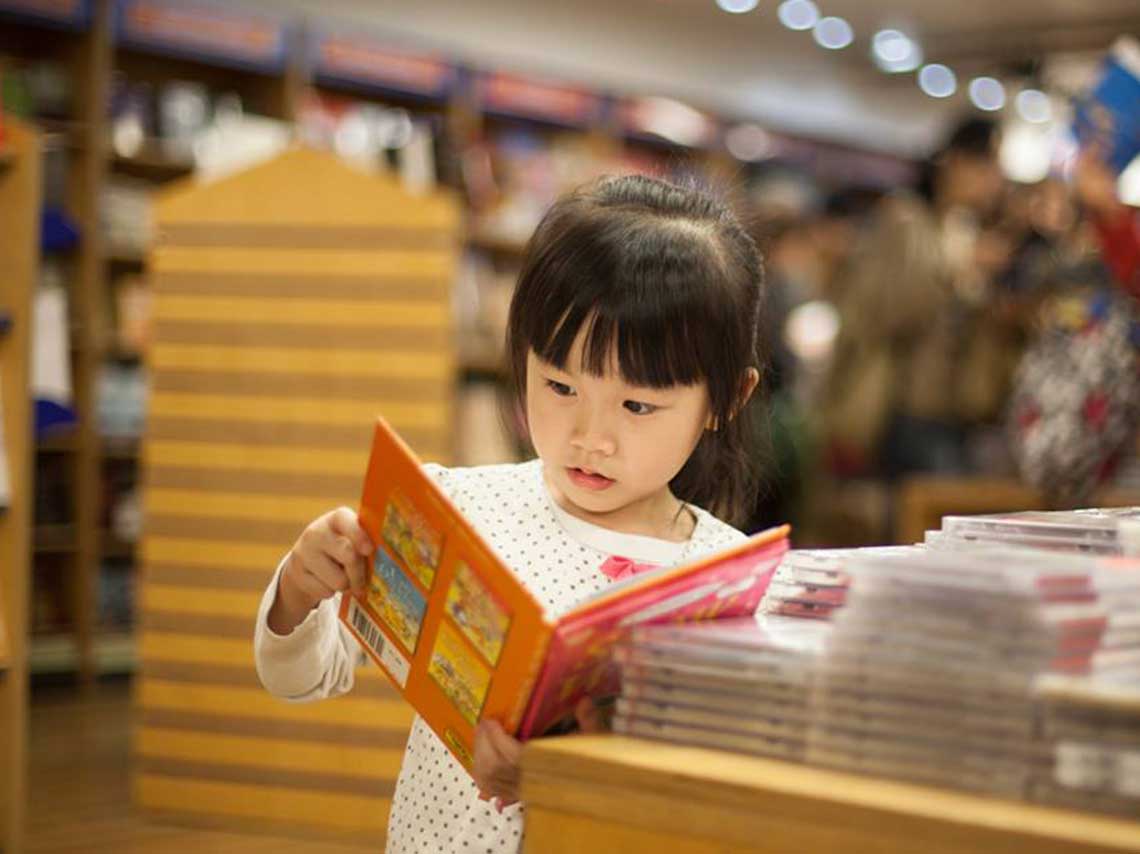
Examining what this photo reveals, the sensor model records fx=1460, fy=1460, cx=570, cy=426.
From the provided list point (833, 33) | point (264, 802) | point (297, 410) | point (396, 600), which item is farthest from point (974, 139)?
point (396, 600)

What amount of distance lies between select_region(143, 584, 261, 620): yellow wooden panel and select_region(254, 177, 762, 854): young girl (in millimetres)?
1943

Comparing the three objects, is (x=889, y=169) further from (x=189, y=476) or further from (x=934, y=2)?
(x=189, y=476)

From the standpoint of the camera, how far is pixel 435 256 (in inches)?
132

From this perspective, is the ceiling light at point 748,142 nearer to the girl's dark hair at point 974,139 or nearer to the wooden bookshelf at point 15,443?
the girl's dark hair at point 974,139

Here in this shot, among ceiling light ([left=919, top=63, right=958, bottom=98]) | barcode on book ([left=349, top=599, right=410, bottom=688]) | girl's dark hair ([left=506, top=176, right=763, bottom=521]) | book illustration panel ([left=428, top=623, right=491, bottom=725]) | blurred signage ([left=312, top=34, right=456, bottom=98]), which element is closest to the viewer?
book illustration panel ([left=428, top=623, right=491, bottom=725])

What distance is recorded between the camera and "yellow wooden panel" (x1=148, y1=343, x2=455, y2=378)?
3359 mm

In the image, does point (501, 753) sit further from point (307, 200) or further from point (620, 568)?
point (307, 200)

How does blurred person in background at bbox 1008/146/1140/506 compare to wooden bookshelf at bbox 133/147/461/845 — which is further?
blurred person in background at bbox 1008/146/1140/506

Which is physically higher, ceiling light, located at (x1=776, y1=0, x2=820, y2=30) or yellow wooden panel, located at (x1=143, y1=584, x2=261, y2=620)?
ceiling light, located at (x1=776, y1=0, x2=820, y2=30)

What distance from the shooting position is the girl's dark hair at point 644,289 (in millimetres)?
1307

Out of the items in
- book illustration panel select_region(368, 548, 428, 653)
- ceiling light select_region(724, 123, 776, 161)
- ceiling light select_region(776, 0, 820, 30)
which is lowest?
book illustration panel select_region(368, 548, 428, 653)

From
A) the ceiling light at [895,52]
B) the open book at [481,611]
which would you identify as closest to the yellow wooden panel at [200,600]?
the open book at [481,611]

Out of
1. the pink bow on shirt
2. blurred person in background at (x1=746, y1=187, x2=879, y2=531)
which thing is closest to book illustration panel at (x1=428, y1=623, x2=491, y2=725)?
the pink bow on shirt

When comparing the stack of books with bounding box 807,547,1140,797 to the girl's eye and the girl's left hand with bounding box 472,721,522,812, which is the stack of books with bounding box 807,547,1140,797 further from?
the girl's eye
